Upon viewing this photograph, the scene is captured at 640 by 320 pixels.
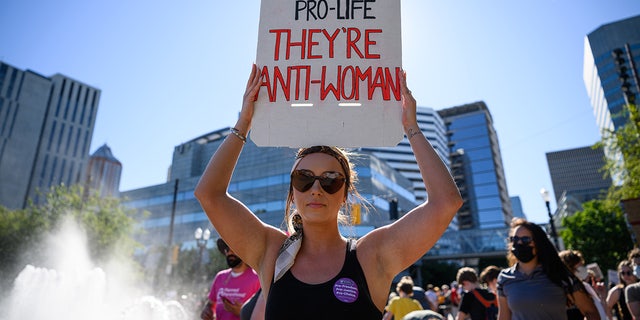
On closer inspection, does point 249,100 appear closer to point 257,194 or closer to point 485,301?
point 485,301

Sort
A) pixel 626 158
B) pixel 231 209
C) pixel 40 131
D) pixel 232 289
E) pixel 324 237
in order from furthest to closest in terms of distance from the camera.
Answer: pixel 40 131 → pixel 626 158 → pixel 232 289 → pixel 324 237 → pixel 231 209

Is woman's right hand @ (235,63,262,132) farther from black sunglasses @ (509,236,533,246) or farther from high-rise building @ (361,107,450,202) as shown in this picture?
high-rise building @ (361,107,450,202)

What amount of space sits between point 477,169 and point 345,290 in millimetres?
131973

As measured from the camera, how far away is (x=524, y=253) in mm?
3680

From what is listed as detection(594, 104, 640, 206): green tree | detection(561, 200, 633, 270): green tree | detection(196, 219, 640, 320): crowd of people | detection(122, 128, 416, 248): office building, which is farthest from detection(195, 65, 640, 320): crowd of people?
detection(561, 200, 633, 270): green tree

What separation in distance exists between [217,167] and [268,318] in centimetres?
69

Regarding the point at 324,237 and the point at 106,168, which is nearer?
the point at 324,237

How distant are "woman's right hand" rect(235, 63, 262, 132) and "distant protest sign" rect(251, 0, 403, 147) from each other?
28 millimetres

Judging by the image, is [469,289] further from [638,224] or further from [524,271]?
[638,224]

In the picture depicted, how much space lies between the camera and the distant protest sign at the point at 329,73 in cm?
190

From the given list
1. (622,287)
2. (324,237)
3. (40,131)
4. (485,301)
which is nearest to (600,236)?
(622,287)

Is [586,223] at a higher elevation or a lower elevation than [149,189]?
lower

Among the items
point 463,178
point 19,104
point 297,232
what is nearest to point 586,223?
point 297,232

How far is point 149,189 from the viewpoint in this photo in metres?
71.5
